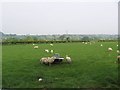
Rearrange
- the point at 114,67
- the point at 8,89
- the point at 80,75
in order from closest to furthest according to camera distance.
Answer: the point at 8,89
the point at 80,75
the point at 114,67

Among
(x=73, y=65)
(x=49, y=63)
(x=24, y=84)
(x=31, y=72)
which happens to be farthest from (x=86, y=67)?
(x=24, y=84)

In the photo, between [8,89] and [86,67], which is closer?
[8,89]

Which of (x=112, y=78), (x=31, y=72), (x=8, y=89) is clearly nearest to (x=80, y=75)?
(x=112, y=78)

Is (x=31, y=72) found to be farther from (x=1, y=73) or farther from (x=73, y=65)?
(x=73, y=65)

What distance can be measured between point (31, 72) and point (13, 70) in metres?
1.02

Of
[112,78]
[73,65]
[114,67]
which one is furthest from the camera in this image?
[73,65]

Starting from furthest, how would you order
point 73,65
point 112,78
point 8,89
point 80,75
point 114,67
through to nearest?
point 73,65 < point 114,67 < point 80,75 < point 112,78 < point 8,89

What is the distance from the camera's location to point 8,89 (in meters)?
9.20

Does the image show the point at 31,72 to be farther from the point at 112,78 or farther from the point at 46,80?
the point at 112,78

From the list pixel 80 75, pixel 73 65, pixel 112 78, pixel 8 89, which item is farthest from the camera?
pixel 73 65

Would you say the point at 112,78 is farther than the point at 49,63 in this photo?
No

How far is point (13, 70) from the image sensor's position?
38.6 feet

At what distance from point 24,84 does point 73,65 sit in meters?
3.70

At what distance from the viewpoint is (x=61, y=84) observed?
9.43 meters
